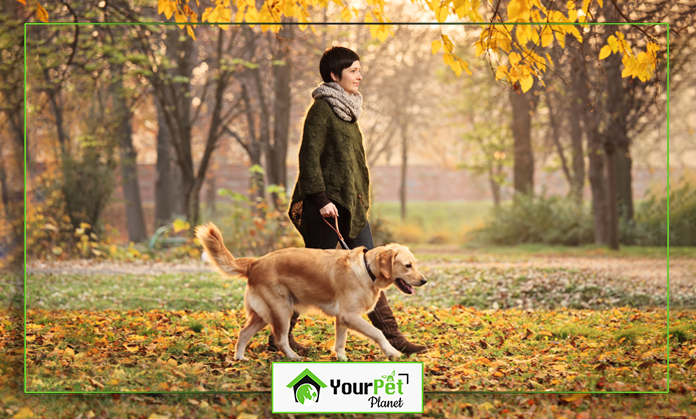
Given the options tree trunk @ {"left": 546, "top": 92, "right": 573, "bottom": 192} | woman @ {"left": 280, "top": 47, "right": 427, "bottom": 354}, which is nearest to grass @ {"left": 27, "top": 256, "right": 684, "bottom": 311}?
woman @ {"left": 280, "top": 47, "right": 427, "bottom": 354}

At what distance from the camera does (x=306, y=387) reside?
3693mm

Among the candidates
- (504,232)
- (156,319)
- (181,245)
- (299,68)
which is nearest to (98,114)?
(181,245)

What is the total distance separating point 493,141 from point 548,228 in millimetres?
3904

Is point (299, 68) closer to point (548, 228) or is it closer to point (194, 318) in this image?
point (548, 228)

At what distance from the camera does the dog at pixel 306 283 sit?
392 centimetres

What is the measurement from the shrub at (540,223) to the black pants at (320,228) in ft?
38.0

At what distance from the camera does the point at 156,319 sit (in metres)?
5.75

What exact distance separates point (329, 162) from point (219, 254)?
93 cm

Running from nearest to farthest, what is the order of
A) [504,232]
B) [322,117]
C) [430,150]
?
1. [322,117]
2. [504,232]
3. [430,150]

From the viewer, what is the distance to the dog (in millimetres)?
3924

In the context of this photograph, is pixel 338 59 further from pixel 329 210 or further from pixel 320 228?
pixel 320 228

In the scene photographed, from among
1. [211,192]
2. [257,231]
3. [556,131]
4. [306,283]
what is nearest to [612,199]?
[556,131]

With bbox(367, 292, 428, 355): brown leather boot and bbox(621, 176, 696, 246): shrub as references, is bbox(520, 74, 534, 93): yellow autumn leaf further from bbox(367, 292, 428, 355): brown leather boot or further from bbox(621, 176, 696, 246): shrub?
bbox(621, 176, 696, 246): shrub

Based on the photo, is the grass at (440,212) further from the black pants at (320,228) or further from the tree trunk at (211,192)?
the black pants at (320,228)
